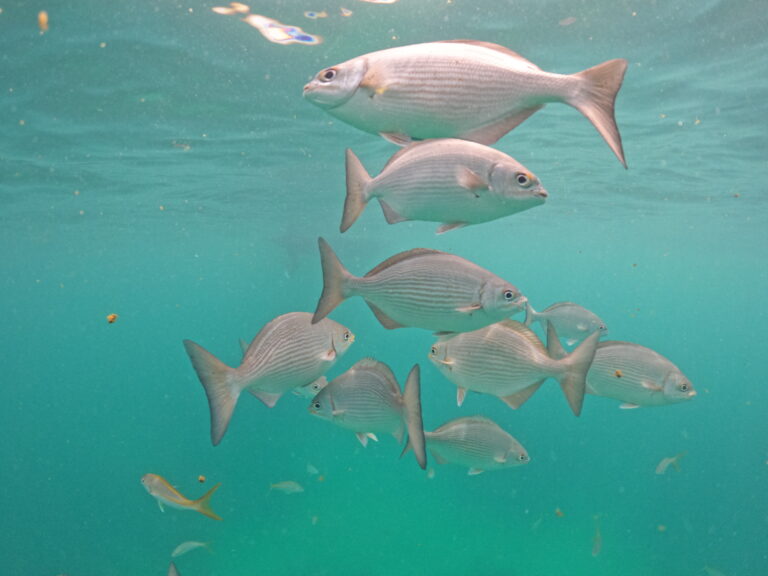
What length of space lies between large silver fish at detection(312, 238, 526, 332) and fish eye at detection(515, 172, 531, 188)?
62 centimetres

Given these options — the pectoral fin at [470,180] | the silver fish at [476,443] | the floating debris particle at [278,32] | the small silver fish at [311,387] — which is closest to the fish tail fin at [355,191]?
the pectoral fin at [470,180]

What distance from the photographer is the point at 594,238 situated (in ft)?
153

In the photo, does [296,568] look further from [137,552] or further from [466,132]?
[466,132]

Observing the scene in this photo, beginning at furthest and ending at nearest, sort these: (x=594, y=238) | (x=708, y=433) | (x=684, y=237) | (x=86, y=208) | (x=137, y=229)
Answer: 1. (x=594, y=238)
2. (x=684, y=237)
3. (x=137, y=229)
4. (x=708, y=433)
5. (x=86, y=208)

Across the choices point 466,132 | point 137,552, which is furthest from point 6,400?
point 466,132

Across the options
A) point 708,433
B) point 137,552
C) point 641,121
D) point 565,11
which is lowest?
point 708,433

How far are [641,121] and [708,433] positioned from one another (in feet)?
80.9

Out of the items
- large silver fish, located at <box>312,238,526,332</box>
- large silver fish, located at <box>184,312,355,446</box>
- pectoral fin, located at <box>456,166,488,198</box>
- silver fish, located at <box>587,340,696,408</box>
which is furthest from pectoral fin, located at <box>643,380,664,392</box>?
pectoral fin, located at <box>456,166,488,198</box>

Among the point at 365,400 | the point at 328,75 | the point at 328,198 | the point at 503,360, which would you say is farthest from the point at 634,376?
the point at 328,198

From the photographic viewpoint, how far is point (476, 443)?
5.56 m

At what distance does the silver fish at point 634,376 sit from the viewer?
469cm

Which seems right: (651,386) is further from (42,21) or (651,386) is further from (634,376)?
(42,21)

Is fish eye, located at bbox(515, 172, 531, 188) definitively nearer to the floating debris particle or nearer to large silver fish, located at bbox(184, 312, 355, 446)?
large silver fish, located at bbox(184, 312, 355, 446)

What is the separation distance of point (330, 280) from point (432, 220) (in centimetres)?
70
